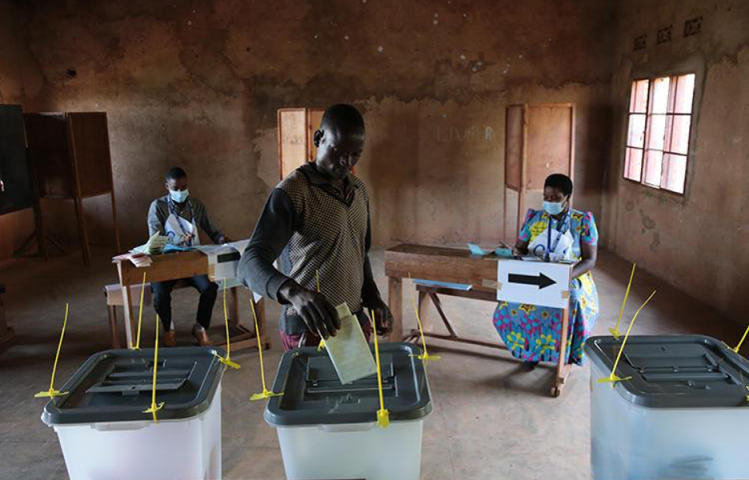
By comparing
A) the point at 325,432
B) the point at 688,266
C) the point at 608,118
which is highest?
the point at 608,118

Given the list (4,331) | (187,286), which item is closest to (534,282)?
(187,286)

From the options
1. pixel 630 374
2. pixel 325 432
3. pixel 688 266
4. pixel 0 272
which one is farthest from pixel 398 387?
pixel 0 272

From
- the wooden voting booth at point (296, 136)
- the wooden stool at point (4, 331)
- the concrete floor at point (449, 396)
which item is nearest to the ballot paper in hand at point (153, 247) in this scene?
the concrete floor at point (449, 396)

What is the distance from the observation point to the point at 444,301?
5121 mm

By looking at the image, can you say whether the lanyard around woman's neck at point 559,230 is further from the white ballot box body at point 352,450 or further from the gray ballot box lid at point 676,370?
the white ballot box body at point 352,450

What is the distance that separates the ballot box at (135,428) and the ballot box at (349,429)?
0.20 metres

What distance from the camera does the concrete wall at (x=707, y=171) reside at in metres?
4.38

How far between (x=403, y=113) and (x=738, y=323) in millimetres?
4045

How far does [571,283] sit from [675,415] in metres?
2.12

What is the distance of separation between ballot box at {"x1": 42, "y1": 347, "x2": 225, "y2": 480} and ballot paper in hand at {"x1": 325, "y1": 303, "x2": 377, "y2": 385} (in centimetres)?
33

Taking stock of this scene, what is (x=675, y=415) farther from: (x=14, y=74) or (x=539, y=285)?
(x=14, y=74)

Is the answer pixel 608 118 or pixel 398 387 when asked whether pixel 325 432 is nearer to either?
pixel 398 387

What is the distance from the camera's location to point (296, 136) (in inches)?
220

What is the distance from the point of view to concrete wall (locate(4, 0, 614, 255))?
6.55m
